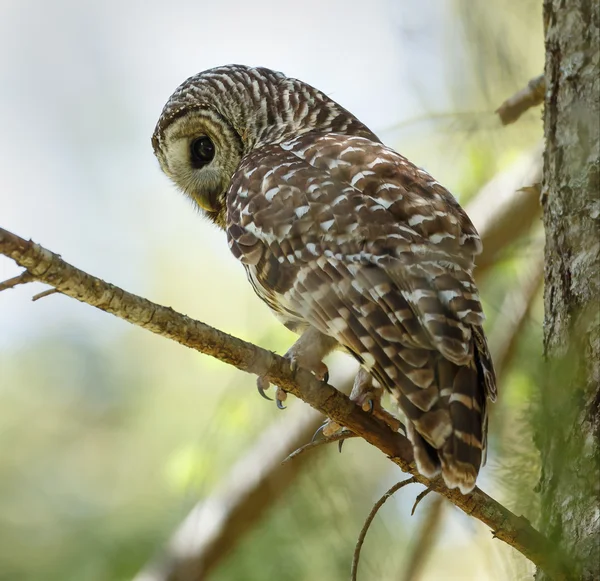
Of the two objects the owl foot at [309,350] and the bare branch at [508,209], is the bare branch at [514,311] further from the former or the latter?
the owl foot at [309,350]

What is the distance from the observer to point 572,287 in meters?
2.05

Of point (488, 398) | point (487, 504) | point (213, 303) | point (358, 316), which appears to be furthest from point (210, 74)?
point (487, 504)

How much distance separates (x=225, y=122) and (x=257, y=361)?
187 centimetres

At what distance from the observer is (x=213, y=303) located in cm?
498

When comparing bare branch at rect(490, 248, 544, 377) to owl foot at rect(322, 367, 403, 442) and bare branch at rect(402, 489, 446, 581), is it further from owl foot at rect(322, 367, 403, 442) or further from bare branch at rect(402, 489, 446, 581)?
bare branch at rect(402, 489, 446, 581)

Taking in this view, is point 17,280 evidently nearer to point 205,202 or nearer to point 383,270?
point 383,270

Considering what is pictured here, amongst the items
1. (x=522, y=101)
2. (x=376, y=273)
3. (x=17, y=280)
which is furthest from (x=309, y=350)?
(x=17, y=280)

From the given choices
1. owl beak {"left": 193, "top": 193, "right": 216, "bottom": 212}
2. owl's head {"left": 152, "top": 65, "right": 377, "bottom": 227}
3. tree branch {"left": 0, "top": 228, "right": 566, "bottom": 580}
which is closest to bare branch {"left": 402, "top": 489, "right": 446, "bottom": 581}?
tree branch {"left": 0, "top": 228, "right": 566, "bottom": 580}

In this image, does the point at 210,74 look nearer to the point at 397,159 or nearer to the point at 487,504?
the point at 397,159

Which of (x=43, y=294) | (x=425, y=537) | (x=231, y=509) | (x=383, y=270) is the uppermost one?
(x=43, y=294)

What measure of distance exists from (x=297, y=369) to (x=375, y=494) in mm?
1281

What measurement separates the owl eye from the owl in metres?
0.38

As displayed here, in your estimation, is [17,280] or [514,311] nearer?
[17,280]

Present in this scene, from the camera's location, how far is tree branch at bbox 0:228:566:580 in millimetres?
1612
